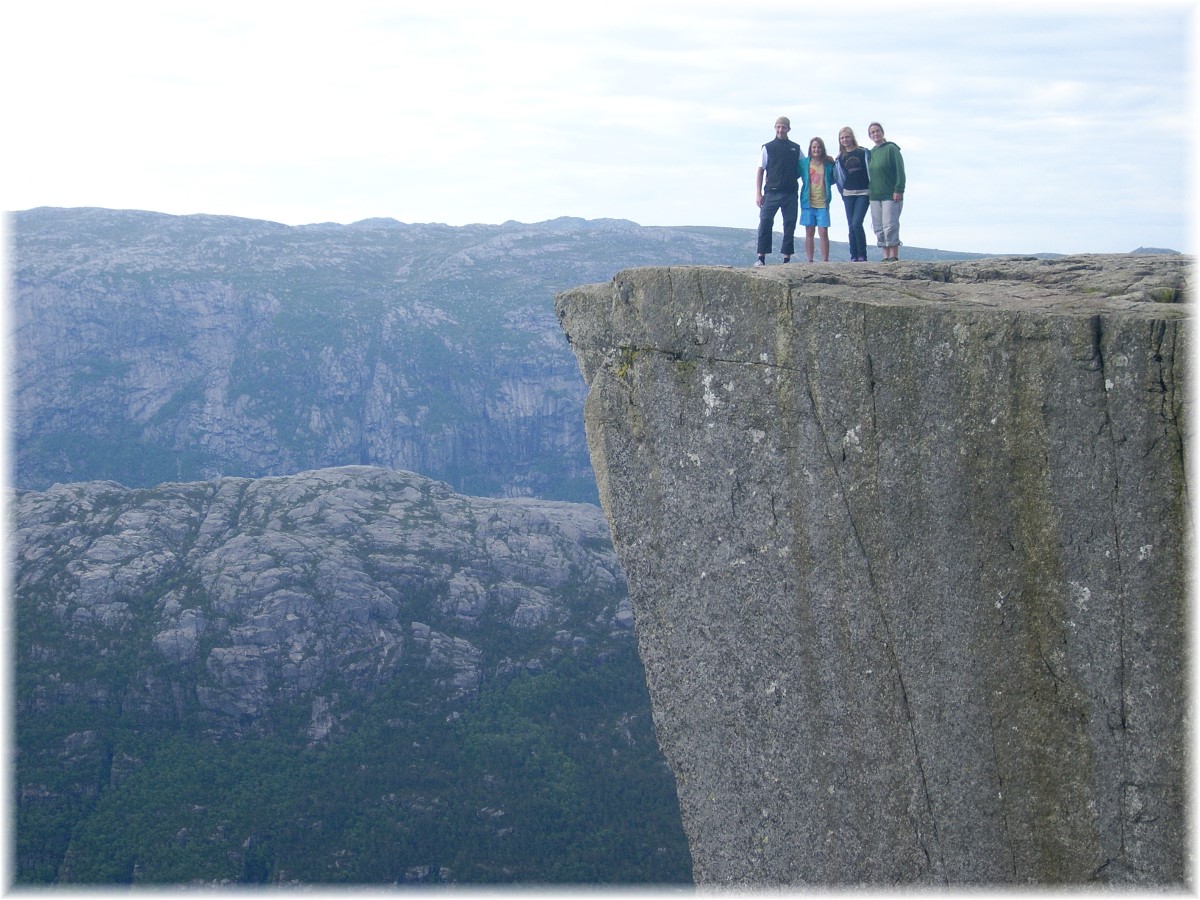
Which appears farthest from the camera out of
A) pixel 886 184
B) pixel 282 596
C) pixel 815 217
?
pixel 282 596

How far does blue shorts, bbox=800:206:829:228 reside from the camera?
20.0 metres

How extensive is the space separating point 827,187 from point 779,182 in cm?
111

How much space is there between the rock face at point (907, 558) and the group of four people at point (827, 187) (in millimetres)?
5749

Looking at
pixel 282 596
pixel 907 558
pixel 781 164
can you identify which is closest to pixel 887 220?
pixel 781 164

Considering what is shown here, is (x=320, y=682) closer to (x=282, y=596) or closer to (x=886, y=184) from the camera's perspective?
(x=282, y=596)

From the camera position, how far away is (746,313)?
12.7 meters

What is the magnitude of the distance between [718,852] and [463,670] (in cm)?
12938

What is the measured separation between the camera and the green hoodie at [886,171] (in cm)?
1933

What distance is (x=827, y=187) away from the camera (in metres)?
20.2

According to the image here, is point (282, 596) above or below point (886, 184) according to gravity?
below

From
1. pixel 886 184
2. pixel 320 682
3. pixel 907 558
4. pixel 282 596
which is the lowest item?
pixel 320 682

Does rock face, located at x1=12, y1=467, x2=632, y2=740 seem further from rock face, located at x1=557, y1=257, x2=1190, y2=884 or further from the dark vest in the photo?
rock face, located at x1=557, y1=257, x2=1190, y2=884

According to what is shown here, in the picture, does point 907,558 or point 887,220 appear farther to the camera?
point 887,220

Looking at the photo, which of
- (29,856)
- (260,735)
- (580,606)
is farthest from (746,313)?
(580,606)
